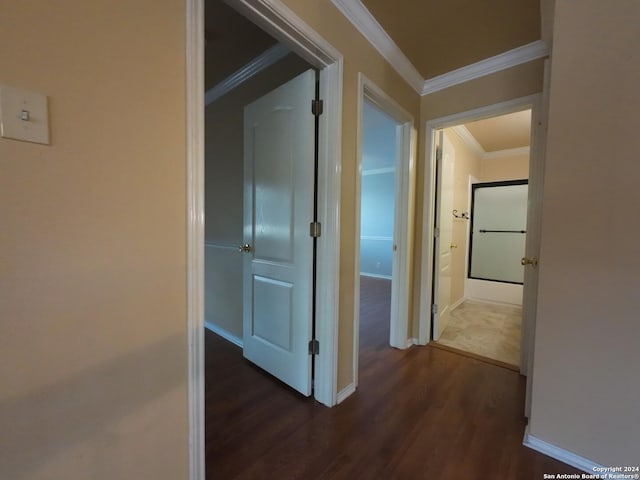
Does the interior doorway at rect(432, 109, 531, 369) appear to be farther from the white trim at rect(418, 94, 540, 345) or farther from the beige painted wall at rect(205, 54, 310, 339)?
the beige painted wall at rect(205, 54, 310, 339)

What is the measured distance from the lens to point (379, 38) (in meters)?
1.88

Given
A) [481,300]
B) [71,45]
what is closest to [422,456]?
[71,45]

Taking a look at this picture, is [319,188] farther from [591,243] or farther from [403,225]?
[591,243]

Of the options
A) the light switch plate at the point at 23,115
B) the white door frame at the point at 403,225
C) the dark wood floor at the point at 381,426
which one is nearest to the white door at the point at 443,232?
the white door frame at the point at 403,225

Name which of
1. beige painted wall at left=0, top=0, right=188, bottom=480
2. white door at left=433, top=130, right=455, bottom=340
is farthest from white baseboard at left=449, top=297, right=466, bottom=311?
beige painted wall at left=0, top=0, right=188, bottom=480

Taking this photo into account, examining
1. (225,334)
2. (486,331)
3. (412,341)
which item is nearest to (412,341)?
(412,341)

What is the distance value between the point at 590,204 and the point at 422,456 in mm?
1422

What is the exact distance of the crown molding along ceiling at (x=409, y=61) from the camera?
167 cm

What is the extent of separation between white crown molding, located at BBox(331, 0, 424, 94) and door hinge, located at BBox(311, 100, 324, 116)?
1.75 feet

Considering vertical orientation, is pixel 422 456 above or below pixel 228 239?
below

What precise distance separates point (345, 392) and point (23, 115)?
193 cm

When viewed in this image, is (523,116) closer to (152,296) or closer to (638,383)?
(638,383)

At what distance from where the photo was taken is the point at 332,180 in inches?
63.3

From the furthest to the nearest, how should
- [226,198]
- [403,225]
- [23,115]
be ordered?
[226,198]
[403,225]
[23,115]
